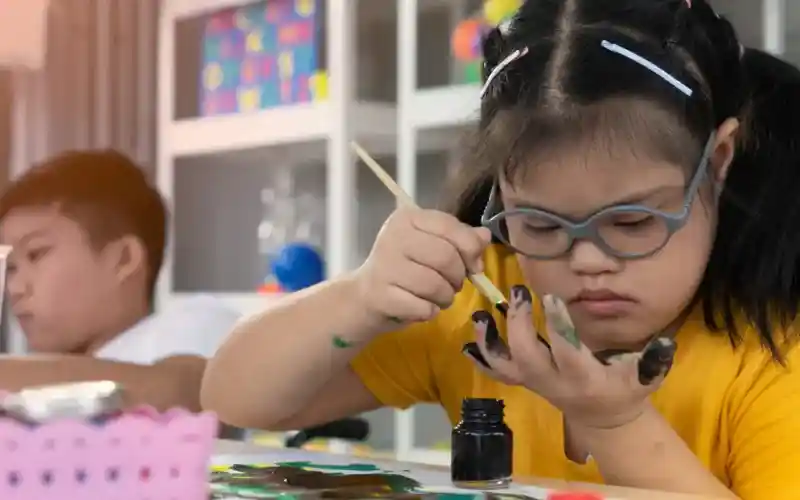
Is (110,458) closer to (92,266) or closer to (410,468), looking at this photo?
(410,468)

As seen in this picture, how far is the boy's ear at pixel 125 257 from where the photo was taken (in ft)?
4.54

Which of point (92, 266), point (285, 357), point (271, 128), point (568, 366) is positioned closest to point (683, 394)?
point (568, 366)

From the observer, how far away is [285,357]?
777 millimetres

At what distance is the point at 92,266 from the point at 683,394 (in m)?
0.87

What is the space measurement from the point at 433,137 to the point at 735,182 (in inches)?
39.1

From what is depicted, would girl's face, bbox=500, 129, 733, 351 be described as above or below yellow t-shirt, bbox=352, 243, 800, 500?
above

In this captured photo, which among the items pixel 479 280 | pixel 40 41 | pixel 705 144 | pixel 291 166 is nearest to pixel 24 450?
pixel 479 280

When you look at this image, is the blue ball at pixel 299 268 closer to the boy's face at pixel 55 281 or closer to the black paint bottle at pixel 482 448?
the boy's face at pixel 55 281

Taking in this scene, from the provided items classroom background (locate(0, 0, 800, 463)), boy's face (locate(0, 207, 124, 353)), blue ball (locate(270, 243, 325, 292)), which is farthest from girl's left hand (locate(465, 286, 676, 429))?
blue ball (locate(270, 243, 325, 292))

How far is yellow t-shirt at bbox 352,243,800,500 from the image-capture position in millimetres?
676

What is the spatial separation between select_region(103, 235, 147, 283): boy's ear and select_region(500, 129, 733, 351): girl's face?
78cm

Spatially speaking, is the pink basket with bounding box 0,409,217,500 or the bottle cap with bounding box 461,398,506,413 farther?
the bottle cap with bounding box 461,398,506,413

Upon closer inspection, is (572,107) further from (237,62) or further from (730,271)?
(237,62)

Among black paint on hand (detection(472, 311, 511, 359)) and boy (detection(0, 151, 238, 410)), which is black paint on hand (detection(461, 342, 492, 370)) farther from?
boy (detection(0, 151, 238, 410))
